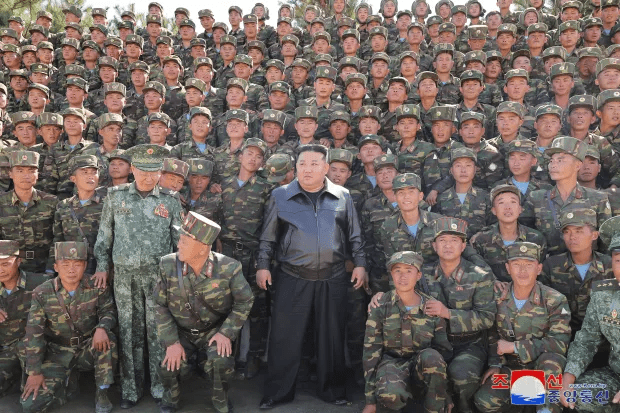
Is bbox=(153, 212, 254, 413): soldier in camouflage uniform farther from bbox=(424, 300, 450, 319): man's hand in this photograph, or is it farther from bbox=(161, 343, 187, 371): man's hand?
bbox=(424, 300, 450, 319): man's hand

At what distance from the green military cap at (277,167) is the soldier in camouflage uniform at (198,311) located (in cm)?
158

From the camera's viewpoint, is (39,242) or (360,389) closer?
(360,389)

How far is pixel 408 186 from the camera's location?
550 centimetres

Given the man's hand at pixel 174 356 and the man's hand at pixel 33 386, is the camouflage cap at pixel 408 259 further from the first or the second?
the man's hand at pixel 33 386

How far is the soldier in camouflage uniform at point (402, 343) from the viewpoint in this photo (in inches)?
181

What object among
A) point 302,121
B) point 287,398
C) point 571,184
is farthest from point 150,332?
point 571,184

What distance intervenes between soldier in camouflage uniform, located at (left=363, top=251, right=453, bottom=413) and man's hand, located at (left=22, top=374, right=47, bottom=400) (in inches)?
114

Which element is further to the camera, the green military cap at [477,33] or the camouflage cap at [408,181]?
the green military cap at [477,33]

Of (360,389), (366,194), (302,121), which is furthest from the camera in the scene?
(302,121)

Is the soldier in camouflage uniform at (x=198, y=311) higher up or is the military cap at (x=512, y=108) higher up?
the military cap at (x=512, y=108)

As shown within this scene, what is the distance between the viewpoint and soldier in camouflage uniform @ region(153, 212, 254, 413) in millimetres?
4805

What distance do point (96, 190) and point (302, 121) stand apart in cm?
262

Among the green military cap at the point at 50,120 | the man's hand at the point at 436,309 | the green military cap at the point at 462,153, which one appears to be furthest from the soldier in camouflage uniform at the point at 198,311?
the green military cap at the point at 50,120

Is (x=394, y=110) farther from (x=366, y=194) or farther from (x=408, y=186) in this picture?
(x=408, y=186)
